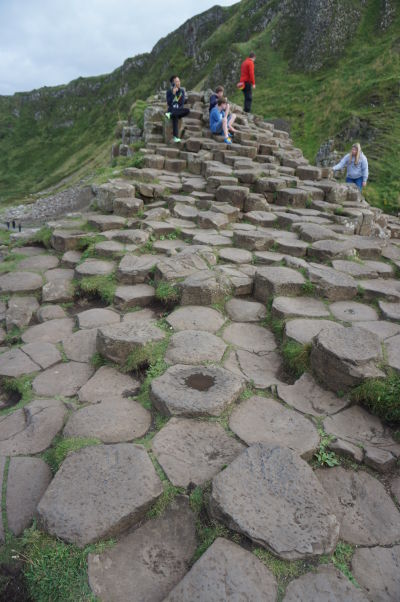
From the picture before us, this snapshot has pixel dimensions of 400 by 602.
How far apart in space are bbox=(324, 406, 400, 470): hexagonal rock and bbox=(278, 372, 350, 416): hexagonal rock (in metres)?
0.08

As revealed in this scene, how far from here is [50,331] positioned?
4312mm

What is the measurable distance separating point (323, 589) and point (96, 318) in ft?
10.8

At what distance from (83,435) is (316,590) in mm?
1639

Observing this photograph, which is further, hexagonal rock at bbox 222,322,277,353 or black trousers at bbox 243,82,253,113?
black trousers at bbox 243,82,253,113

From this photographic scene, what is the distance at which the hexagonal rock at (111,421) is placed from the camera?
8.85ft

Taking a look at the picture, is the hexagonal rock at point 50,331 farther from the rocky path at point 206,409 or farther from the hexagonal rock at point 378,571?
the hexagonal rock at point 378,571

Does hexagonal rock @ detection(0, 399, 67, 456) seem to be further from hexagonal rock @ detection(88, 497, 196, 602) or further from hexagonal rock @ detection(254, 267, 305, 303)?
hexagonal rock @ detection(254, 267, 305, 303)

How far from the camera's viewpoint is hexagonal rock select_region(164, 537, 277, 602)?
1.80m

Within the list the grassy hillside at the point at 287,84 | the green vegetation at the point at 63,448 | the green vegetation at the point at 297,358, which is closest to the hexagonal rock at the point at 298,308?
the green vegetation at the point at 297,358

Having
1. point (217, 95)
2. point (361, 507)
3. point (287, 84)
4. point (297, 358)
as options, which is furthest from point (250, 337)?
point (287, 84)

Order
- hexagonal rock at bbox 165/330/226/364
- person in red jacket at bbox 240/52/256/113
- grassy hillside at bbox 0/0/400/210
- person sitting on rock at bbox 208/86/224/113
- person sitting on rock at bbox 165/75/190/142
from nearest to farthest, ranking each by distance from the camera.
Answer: hexagonal rock at bbox 165/330/226/364, person sitting on rock at bbox 165/75/190/142, person sitting on rock at bbox 208/86/224/113, person in red jacket at bbox 240/52/256/113, grassy hillside at bbox 0/0/400/210

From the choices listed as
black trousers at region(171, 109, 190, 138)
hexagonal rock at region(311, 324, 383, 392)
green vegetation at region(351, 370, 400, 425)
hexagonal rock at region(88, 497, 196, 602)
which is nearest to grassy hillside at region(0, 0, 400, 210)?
black trousers at region(171, 109, 190, 138)

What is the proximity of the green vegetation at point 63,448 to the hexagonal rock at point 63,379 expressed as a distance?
27.5 inches

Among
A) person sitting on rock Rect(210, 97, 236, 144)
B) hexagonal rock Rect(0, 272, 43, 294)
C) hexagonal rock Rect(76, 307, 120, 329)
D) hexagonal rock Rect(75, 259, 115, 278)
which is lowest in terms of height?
hexagonal rock Rect(76, 307, 120, 329)
